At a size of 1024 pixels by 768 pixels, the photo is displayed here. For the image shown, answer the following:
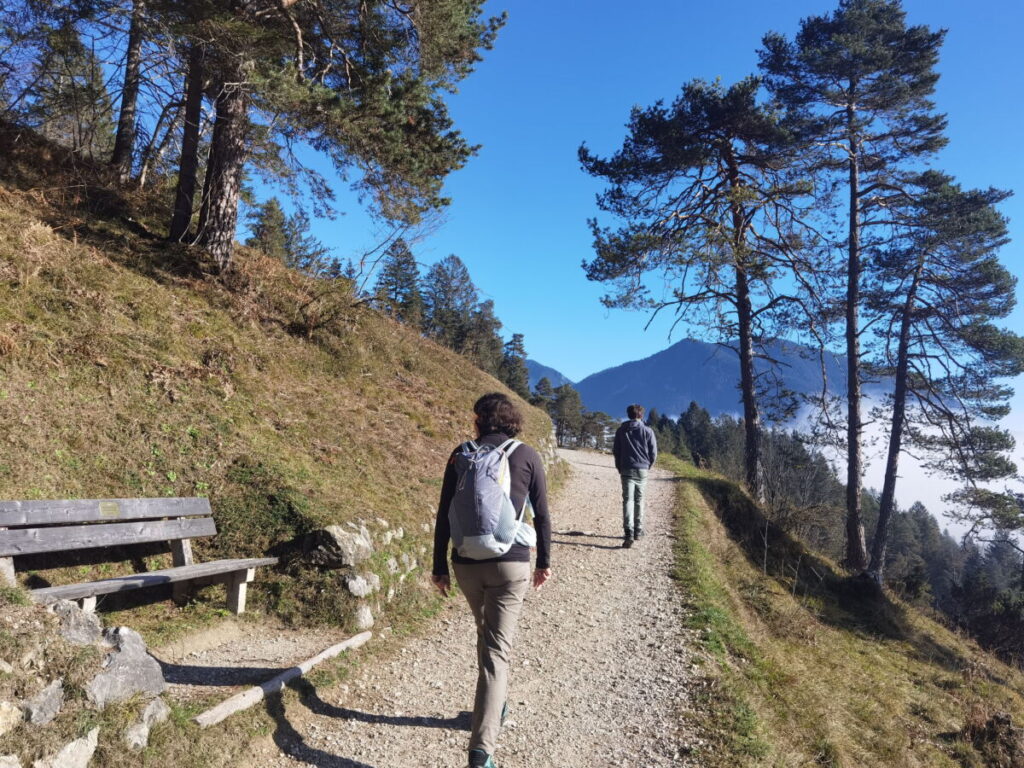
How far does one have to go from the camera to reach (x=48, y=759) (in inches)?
97.4

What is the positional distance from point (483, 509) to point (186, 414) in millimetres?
4599

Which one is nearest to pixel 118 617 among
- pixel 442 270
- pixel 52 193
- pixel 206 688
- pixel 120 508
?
pixel 120 508

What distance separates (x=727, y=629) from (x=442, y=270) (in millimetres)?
41637

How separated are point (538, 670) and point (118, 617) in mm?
3348

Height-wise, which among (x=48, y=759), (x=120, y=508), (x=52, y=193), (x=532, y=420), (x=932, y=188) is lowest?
(x=48, y=759)

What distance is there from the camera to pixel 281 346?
943 centimetres

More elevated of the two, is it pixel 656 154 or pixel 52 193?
pixel 656 154

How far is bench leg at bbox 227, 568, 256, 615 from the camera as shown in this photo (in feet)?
16.1

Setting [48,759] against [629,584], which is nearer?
[48,759]

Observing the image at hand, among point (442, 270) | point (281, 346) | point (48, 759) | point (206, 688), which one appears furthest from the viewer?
point (442, 270)

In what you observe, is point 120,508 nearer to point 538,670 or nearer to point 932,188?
point 538,670

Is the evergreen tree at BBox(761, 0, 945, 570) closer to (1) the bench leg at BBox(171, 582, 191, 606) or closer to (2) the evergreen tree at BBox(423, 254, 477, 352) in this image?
(1) the bench leg at BBox(171, 582, 191, 606)

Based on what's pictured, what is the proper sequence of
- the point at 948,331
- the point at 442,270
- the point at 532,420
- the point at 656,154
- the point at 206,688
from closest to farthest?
the point at 206,688 → the point at 656,154 → the point at 948,331 → the point at 532,420 → the point at 442,270

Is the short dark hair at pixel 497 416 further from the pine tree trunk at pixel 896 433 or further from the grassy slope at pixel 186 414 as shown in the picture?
the pine tree trunk at pixel 896 433
